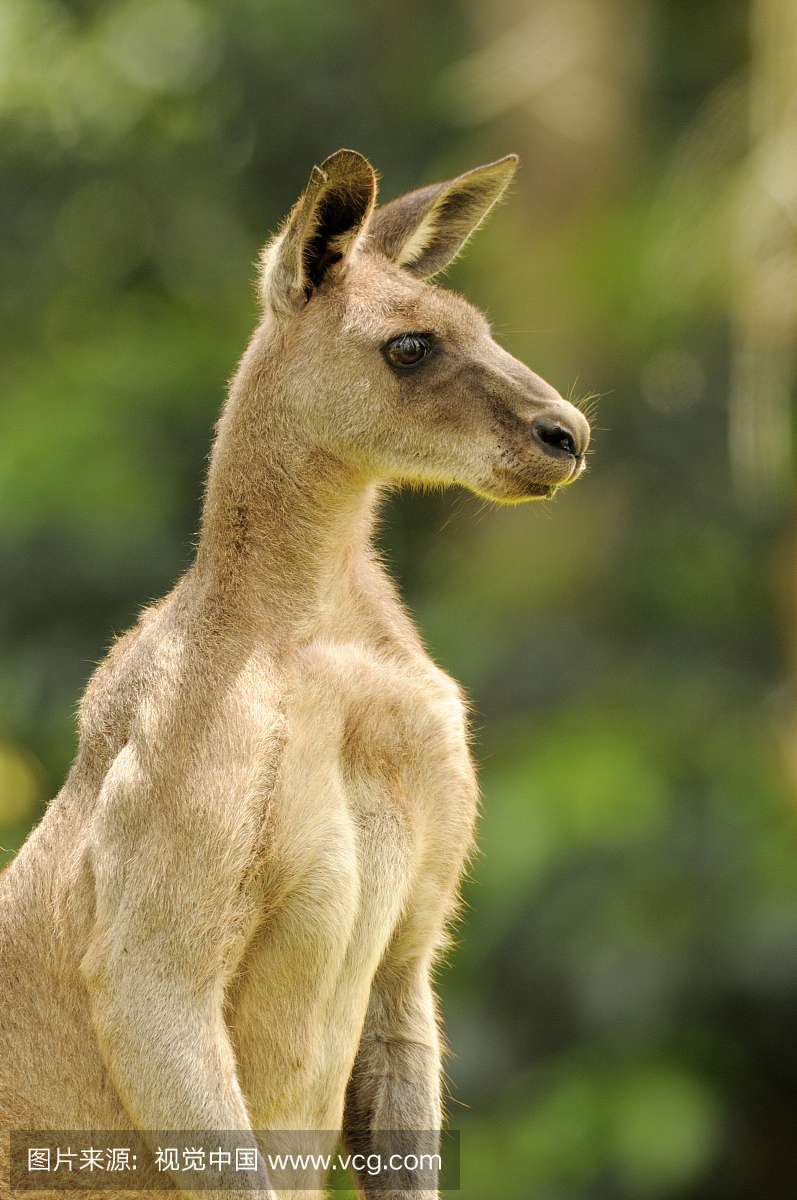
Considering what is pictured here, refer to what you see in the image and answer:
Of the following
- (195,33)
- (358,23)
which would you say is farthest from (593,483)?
(195,33)

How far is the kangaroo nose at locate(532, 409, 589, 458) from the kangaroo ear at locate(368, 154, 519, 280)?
817mm

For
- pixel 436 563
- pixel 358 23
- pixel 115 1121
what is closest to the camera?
pixel 115 1121

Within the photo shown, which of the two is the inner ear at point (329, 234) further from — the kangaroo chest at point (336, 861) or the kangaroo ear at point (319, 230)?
the kangaroo chest at point (336, 861)

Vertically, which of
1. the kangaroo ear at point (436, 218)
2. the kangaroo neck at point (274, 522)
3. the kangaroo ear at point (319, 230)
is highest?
the kangaroo ear at point (436, 218)

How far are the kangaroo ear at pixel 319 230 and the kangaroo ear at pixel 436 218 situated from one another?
0.87ft

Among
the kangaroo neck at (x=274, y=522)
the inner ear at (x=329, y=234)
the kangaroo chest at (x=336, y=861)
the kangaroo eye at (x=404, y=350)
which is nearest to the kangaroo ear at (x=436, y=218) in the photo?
the inner ear at (x=329, y=234)

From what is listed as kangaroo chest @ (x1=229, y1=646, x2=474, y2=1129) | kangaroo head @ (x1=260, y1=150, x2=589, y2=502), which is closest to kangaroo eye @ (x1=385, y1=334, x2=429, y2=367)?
kangaroo head @ (x1=260, y1=150, x2=589, y2=502)

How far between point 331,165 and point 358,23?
32.3 feet

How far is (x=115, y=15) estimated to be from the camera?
43.0 feet

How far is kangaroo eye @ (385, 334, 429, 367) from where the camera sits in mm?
3686

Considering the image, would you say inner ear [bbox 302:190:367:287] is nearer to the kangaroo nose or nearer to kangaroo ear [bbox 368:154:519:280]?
kangaroo ear [bbox 368:154:519:280]

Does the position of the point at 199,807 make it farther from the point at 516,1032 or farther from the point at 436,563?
the point at 436,563

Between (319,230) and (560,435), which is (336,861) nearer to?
(560,435)

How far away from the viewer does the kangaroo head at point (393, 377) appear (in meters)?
3.67
